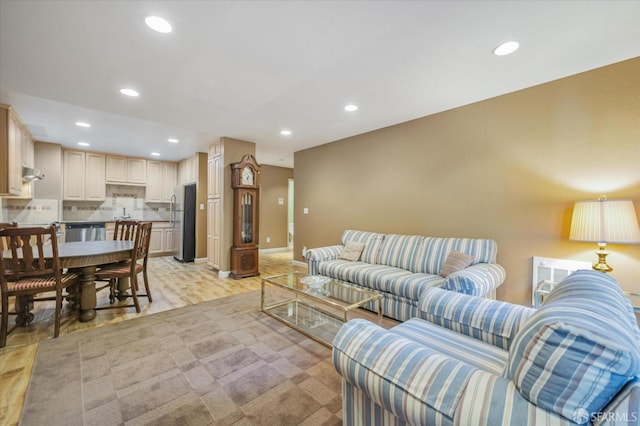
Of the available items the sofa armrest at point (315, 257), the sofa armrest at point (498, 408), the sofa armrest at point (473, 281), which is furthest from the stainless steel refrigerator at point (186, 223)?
the sofa armrest at point (498, 408)

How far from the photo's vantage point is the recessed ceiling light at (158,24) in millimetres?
1663

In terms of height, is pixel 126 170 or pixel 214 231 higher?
pixel 126 170

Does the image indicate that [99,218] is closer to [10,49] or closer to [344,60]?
[10,49]

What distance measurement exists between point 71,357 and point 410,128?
4.21m

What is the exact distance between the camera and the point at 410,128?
3.53m

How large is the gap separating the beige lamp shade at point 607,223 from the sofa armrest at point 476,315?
3.78 ft

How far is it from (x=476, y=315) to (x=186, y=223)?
5653mm

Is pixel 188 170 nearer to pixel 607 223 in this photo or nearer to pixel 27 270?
pixel 27 270

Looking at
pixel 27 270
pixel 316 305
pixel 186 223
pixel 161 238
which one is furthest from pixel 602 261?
pixel 161 238

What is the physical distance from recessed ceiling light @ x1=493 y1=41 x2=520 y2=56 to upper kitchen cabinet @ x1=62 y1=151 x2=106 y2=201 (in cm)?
721

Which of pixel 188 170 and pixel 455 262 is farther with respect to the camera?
pixel 188 170

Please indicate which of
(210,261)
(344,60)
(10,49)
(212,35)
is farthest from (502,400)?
(210,261)

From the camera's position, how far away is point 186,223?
5617mm

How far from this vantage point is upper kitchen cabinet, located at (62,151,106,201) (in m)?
5.29
